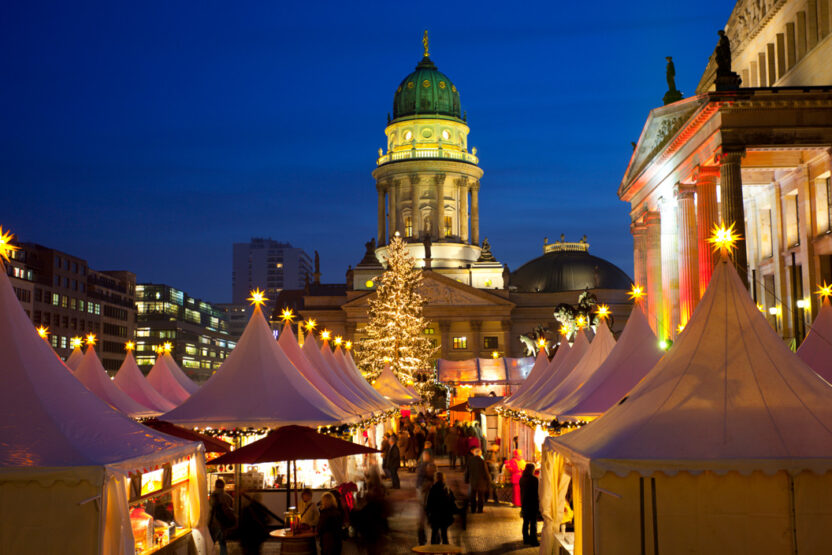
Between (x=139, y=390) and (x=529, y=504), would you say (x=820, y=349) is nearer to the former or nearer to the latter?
(x=529, y=504)

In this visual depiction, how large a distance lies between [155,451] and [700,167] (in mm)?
29666

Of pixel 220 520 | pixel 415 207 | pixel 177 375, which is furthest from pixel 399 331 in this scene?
pixel 415 207

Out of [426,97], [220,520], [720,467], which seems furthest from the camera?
[426,97]

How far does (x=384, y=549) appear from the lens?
1836cm

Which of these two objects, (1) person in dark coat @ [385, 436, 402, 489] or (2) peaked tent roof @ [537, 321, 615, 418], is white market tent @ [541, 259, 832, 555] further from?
(1) person in dark coat @ [385, 436, 402, 489]

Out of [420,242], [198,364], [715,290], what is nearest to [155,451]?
[715,290]

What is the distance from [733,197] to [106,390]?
69.1ft

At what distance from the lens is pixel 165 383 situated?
35312mm

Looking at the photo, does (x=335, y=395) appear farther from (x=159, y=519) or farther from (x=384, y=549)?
(x=159, y=519)

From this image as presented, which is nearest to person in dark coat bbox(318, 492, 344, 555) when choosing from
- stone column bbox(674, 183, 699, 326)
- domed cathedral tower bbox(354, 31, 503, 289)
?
stone column bbox(674, 183, 699, 326)

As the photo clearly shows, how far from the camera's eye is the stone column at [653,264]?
159 feet

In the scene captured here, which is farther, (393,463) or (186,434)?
(393,463)

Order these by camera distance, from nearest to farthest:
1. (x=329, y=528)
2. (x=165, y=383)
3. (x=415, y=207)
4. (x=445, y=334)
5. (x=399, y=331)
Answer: (x=329, y=528)
(x=165, y=383)
(x=399, y=331)
(x=445, y=334)
(x=415, y=207)

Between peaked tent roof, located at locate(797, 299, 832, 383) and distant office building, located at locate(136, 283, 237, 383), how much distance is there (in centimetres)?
13372
